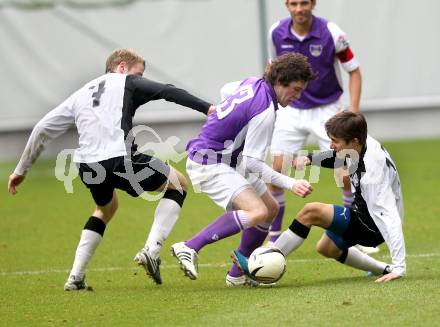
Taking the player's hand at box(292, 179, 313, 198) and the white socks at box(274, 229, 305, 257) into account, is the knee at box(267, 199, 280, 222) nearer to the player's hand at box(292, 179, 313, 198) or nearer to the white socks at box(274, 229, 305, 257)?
the white socks at box(274, 229, 305, 257)

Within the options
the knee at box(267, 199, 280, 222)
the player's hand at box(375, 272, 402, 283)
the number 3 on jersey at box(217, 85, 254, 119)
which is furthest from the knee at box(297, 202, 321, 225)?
the number 3 on jersey at box(217, 85, 254, 119)

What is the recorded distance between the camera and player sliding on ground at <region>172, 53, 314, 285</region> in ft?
23.5

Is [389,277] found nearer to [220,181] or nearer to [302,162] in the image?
[302,162]

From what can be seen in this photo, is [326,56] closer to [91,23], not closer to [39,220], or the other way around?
[39,220]

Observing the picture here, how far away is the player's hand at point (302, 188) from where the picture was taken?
6.81m

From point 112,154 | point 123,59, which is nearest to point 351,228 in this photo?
point 112,154

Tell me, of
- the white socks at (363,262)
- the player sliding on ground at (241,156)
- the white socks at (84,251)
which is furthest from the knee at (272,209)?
the white socks at (84,251)

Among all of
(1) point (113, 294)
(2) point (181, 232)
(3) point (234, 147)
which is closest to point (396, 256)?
(3) point (234, 147)

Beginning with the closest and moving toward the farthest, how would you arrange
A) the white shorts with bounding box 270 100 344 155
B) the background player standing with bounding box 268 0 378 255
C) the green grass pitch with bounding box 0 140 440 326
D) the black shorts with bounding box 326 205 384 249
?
the green grass pitch with bounding box 0 140 440 326, the black shorts with bounding box 326 205 384 249, the background player standing with bounding box 268 0 378 255, the white shorts with bounding box 270 100 344 155

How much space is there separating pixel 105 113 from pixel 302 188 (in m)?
1.53

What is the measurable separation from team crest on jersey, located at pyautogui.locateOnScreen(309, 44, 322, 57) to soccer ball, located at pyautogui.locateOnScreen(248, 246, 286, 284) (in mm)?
2863

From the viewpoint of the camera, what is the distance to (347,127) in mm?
7109

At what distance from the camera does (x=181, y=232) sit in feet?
34.9

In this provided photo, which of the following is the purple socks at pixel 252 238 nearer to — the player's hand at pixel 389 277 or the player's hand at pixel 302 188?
the player's hand at pixel 302 188
